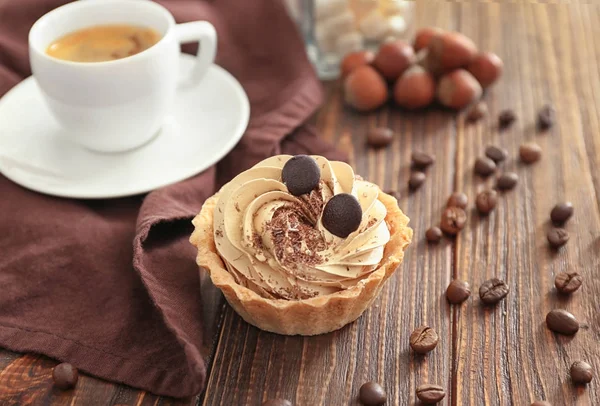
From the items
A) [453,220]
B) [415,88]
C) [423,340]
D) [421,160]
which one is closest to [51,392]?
[423,340]

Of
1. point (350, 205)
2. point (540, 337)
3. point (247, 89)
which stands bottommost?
point (247, 89)

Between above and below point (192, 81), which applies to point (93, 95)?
above

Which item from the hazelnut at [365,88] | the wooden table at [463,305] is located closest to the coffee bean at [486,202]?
the wooden table at [463,305]

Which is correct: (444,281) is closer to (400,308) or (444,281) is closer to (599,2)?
(400,308)

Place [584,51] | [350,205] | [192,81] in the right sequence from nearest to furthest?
[350,205] → [192,81] → [584,51]

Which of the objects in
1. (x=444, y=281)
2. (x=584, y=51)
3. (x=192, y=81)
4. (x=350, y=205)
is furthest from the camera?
(x=584, y=51)

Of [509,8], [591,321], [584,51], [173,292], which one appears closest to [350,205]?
[173,292]

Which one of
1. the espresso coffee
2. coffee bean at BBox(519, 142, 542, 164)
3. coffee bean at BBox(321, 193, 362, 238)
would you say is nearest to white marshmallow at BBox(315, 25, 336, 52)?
the espresso coffee

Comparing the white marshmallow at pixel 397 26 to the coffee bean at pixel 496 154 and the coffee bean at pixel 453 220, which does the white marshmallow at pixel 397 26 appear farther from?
the coffee bean at pixel 453 220
